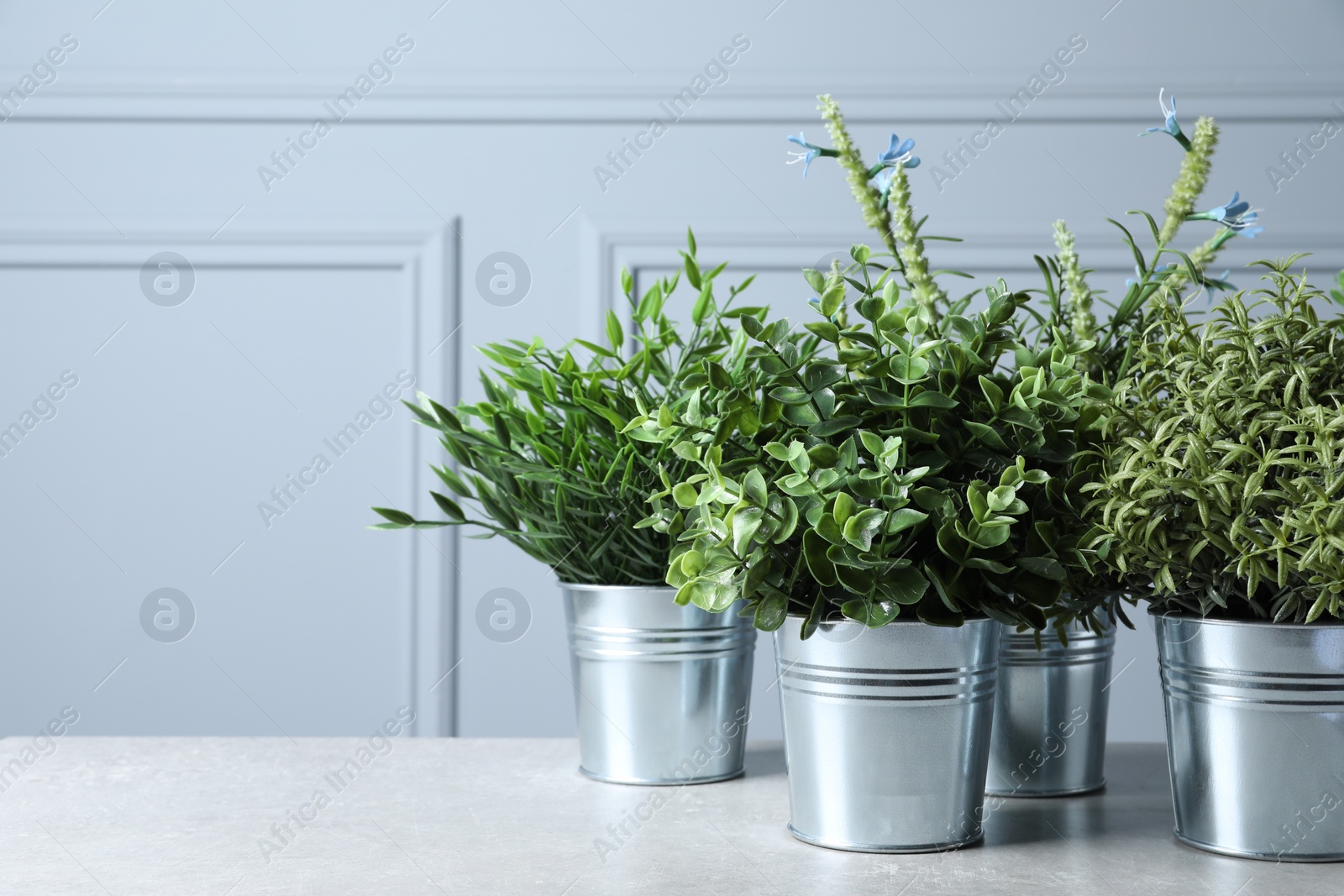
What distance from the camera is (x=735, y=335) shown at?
612 millimetres

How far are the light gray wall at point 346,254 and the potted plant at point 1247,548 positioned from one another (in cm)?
113

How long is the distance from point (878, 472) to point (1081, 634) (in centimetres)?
24

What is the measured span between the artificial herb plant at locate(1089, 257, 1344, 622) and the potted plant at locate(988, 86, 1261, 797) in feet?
0.20

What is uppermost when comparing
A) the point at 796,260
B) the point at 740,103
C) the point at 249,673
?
the point at 740,103

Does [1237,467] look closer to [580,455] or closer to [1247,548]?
[1247,548]

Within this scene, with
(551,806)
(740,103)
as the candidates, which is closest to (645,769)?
(551,806)

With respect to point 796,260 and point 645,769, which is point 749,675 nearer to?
point 645,769

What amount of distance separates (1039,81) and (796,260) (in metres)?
0.44

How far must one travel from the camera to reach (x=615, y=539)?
63 centimetres

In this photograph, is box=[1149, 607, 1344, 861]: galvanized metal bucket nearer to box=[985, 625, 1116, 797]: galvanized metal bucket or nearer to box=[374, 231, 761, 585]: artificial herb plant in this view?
box=[985, 625, 1116, 797]: galvanized metal bucket

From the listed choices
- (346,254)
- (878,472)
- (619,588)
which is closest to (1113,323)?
(878,472)

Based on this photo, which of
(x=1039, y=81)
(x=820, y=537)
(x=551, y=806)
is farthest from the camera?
(x=1039, y=81)

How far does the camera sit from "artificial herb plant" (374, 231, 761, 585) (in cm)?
60

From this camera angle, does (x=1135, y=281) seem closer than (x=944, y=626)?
No
